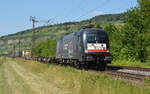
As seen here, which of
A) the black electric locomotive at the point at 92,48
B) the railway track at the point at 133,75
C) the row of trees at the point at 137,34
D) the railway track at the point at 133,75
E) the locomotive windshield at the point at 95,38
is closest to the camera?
the railway track at the point at 133,75

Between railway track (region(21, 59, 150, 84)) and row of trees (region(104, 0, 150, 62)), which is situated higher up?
row of trees (region(104, 0, 150, 62))

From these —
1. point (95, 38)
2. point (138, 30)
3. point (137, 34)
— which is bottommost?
point (95, 38)

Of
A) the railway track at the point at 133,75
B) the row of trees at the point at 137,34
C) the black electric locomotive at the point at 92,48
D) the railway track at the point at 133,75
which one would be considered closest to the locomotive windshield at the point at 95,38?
the black electric locomotive at the point at 92,48

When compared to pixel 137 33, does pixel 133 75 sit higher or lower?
lower

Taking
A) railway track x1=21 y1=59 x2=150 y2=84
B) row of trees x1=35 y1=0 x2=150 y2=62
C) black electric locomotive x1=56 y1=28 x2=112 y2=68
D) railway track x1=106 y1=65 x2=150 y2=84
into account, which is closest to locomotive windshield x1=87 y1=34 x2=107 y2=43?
black electric locomotive x1=56 y1=28 x2=112 y2=68

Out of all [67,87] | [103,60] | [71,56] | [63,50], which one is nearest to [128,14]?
[63,50]

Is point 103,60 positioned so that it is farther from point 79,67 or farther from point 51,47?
point 51,47

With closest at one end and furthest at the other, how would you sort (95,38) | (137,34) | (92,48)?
(92,48) → (95,38) → (137,34)

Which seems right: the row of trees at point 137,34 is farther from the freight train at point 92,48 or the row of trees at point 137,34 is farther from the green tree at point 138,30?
the freight train at point 92,48

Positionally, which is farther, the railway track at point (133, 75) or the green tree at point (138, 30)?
the green tree at point (138, 30)

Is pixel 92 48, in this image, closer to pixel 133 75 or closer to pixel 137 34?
pixel 133 75

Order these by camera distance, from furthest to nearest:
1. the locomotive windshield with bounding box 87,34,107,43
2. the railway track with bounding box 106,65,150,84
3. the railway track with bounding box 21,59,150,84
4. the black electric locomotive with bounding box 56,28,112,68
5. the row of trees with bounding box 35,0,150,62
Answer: the row of trees with bounding box 35,0,150,62 → the locomotive windshield with bounding box 87,34,107,43 → the black electric locomotive with bounding box 56,28,112,68 → the railway track with bounding box 21,59,150,84 → the railway track with bounding box 106,65,150,84

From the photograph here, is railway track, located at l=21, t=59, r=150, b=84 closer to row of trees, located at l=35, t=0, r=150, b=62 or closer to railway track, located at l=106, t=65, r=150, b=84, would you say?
railway track, located at l=106, t=65, r=150, b=84

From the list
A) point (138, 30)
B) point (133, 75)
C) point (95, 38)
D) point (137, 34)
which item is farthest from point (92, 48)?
point (138, 30)
